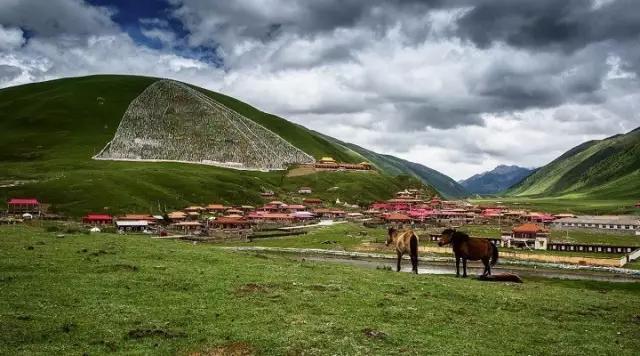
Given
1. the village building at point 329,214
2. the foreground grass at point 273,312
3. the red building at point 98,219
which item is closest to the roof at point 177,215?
the red building at point 98,219

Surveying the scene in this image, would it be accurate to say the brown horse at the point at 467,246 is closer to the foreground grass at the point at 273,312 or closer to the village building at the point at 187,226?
the foreground grass at the point at 273,312

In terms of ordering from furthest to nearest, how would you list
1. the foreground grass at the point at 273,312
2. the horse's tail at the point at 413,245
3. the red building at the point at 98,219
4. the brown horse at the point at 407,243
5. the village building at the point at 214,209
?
the village building at the point at 214,209, the red building at the point at 98,219, the brown horse at the point at 407,243, the horse's tail at the point at 413,245, the foreground grass at the point at 273,312

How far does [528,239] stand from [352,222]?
2557 inches

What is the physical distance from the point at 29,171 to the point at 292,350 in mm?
207728

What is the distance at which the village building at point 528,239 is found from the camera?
129 metres

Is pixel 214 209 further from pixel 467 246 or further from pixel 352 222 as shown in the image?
pixel 467 246

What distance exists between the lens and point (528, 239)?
131 m

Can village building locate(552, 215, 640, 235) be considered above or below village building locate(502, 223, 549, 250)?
above

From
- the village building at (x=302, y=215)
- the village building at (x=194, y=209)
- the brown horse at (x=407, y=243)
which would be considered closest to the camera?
the brown horse at (x=407, y=243)

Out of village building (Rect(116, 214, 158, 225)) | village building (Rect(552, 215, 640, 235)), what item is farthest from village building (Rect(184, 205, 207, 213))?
village building (Rect(552, 215, 640, 235))

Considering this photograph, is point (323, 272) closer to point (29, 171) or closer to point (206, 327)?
point (206, 327)

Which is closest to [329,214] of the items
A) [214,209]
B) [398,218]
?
[398,218]

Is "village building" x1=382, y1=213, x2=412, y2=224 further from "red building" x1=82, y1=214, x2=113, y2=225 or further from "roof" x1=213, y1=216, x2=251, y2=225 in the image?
"red building" x1=82, y1=214, x2=113, y2=225

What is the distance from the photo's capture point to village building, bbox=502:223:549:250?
129 meters
